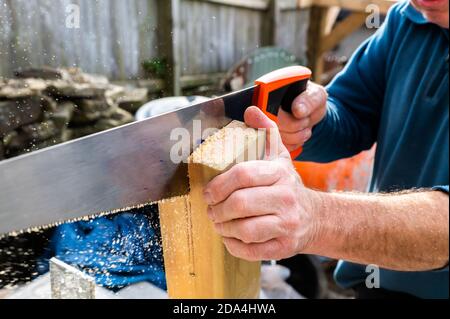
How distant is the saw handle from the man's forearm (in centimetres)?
26

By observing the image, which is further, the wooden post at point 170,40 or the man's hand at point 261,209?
the wooden post at point 170,40

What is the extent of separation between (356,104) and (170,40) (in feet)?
8.29

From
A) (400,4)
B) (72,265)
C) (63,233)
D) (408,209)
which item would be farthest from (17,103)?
(408,209)

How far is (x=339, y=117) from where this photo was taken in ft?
5.08

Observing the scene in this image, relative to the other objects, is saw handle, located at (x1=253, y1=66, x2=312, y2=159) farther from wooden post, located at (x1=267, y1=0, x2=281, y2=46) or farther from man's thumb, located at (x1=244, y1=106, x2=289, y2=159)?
wooden post, located at (x1=267, y1=0, x2=281, y2=46)

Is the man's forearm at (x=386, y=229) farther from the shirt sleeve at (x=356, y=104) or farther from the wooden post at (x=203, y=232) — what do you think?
the shirt sleeve at (x=356, y=104)

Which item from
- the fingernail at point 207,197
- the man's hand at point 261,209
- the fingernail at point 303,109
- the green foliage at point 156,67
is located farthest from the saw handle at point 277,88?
the green foliage at point 156,67

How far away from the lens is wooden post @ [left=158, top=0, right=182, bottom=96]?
3.56 meters

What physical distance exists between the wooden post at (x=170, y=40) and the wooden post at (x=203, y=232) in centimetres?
300

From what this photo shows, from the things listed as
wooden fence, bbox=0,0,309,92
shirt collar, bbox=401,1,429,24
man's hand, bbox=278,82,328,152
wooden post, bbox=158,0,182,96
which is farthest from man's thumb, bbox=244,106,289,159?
wooden post, bbox=158,0,182,96

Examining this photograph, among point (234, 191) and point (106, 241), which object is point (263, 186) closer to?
point (234, 191)

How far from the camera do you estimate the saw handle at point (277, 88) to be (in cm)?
92

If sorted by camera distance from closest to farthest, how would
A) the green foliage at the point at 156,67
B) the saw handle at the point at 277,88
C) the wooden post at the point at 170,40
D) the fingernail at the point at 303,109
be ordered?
the saw handle at the point at 277,88, the fingernail at the point at 303,109, the green foliage at the point at 156,67, the wooden post at the point at 170,40

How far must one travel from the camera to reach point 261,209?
0.72 meters
